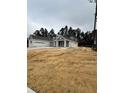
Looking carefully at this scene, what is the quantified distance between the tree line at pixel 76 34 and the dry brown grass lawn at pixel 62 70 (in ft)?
0.19

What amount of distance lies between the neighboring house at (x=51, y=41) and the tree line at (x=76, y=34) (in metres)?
0.03

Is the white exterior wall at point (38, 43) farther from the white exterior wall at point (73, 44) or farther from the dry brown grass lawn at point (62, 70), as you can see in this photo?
the white exterior wall at point (73, 44)

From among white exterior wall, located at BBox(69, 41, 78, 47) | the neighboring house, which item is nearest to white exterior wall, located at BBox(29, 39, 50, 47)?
the neighboring house

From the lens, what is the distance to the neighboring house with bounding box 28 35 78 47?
1847 millimetres

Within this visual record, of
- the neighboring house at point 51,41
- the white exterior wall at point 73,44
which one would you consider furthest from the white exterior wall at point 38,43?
the white exterior wall at point 73,44

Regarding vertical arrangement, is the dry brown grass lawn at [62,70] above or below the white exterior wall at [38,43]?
below

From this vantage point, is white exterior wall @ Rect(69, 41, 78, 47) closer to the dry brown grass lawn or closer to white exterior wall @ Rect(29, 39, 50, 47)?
the dry brown grass lawn

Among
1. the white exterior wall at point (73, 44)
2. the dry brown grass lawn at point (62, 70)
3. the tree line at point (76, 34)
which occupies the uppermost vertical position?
the tree line at point (76, 34)

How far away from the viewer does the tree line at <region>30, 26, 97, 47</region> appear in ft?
5.88

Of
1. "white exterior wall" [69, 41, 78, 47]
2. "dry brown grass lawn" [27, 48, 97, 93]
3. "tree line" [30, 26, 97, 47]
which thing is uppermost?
"tree line" [30, 26, 97, 47]

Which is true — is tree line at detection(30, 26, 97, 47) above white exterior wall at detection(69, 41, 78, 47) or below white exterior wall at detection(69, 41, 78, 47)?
above

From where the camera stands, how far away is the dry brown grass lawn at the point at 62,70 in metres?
1.79

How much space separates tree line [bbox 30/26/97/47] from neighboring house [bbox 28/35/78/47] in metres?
0.03

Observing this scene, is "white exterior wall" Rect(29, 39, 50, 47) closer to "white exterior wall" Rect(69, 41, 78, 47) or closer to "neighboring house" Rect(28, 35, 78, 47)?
"neighboring house" Rect(28, 35, 78, 47)
